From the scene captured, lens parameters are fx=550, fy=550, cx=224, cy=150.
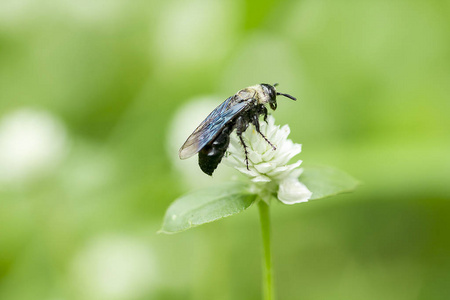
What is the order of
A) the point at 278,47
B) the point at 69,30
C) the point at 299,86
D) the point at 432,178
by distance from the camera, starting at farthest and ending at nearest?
1. the point at 69,30
2. the point at 278,47
3. the point at 299,86
4. the point at 432,178

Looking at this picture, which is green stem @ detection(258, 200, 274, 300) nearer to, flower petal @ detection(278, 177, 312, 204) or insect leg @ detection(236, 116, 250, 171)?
flower petal @ detection(278, 177, 312, 204)

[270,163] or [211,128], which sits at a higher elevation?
[211,128]

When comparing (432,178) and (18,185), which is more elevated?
(18,185)

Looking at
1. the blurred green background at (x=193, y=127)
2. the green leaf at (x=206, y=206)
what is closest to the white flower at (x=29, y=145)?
the blurred green background at (x=193, y=127)

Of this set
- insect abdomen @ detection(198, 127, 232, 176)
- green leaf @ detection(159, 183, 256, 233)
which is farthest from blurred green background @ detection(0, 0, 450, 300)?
insect abdomen @ detection(198, 127, 232, 176)

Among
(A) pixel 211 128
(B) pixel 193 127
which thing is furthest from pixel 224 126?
(B) pixel 193 127

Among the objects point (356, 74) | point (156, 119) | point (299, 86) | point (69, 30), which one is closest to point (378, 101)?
point (356, 74)

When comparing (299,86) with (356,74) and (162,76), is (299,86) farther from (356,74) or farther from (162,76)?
(162,76)

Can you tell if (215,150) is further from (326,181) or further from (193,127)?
(193,127)
